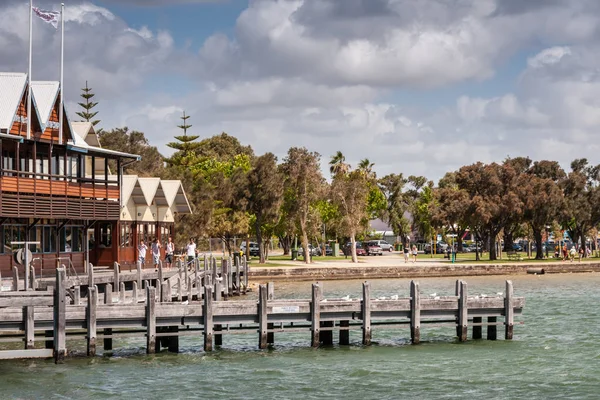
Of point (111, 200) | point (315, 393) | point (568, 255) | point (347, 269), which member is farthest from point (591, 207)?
point (315, 393)

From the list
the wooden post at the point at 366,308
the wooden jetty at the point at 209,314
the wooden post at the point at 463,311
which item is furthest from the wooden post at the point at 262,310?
the wooden post at the point at 463,311

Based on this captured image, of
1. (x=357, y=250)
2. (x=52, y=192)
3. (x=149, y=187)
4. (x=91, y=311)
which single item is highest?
(x=149, y=187)

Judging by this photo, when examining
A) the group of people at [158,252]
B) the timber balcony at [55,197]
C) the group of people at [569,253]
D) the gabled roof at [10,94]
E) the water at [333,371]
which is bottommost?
the water at [333,371]

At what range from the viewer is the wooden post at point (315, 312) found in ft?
111

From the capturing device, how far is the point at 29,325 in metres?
31.7

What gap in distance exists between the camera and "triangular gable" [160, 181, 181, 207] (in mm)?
74938

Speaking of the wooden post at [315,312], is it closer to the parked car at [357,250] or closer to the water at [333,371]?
the water at [333,371]

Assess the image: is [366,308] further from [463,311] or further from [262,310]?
[463,311]

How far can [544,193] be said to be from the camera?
10094 centimetres

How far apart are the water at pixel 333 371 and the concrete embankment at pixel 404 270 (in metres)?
39.5

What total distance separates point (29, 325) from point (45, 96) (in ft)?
98.8

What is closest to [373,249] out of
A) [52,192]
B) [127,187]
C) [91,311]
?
[127,187]

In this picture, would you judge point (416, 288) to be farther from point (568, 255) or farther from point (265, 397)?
point (568, 255)

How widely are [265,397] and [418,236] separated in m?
133
